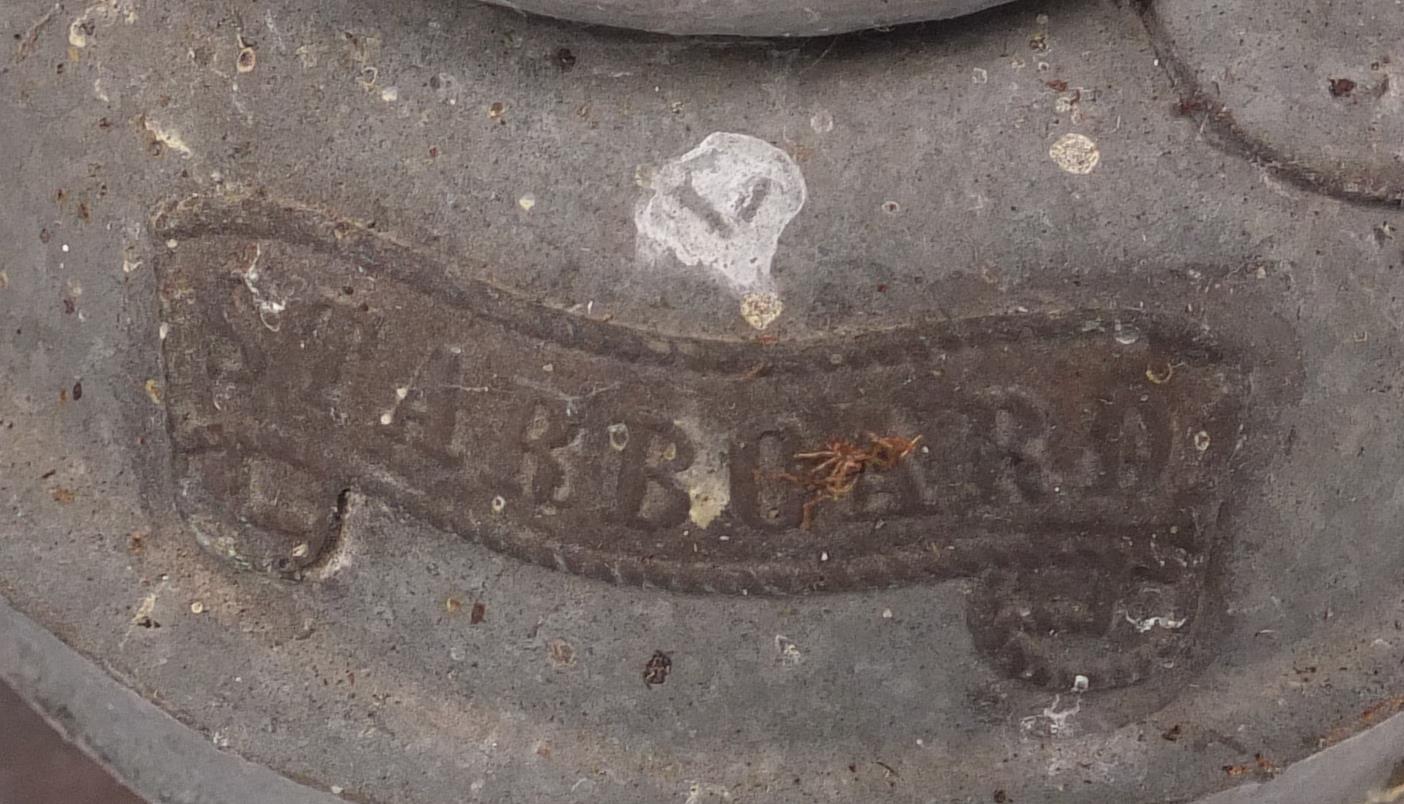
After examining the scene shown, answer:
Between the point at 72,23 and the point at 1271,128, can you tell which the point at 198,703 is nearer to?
the point at 72,23

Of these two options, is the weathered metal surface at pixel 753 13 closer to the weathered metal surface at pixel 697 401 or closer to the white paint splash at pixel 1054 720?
the weathered metal surface at pixel 697 401

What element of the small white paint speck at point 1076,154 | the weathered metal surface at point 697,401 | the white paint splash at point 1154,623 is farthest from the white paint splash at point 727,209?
the white paint splash at point 1154,623

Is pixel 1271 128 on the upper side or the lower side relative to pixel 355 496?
upper

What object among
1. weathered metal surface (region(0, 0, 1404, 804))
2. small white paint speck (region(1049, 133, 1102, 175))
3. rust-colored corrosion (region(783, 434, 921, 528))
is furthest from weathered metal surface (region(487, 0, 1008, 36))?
rust-colored corrosion (region(783, 434, 921, 528))

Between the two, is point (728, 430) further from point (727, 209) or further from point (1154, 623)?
point (1154, 623)

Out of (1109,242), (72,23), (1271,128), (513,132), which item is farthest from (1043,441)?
(72,23)

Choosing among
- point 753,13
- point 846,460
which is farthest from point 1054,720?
point 753,13
